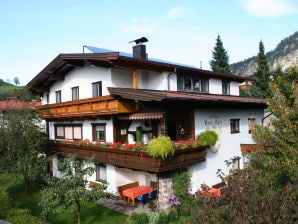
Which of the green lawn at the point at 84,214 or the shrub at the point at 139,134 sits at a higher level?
the shrub at the point at 139,134

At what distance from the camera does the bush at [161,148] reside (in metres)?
14.3

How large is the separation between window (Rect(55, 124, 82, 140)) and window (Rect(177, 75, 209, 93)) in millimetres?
8579

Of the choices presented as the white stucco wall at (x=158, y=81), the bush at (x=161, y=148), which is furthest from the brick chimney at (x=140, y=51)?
the bush at (x=161, y=148)

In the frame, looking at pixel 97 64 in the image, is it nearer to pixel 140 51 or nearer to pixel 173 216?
pixel 140 51

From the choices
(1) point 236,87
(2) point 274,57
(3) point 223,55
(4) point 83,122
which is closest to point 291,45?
(2) point 274,57

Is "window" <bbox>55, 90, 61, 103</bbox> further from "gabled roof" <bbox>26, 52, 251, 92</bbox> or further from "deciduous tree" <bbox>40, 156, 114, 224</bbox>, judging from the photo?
"deciduous tree" <bbox>40, 156, 114, 224</bbox>

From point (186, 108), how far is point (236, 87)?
1251 centimetres

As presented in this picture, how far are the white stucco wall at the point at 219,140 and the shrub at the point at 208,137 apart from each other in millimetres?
391

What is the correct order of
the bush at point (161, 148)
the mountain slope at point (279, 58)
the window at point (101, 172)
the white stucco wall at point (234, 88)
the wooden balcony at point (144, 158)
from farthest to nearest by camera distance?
the mountain slope at point (279, 58) < the white stucco wall at point (234, 88) < the window at point (101, 172) < the wooden balcony at point (144, 158) < the bush at point (161, 148)

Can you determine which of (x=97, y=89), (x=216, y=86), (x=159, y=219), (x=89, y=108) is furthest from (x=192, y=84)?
(x=159, y=219)

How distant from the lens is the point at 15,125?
1992 centimetres

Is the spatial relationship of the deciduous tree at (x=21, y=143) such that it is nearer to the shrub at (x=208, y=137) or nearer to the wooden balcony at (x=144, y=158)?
the wooden balcony at (x=144, y=158)

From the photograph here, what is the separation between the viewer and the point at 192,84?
2297 cm

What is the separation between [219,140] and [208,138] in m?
2.12
